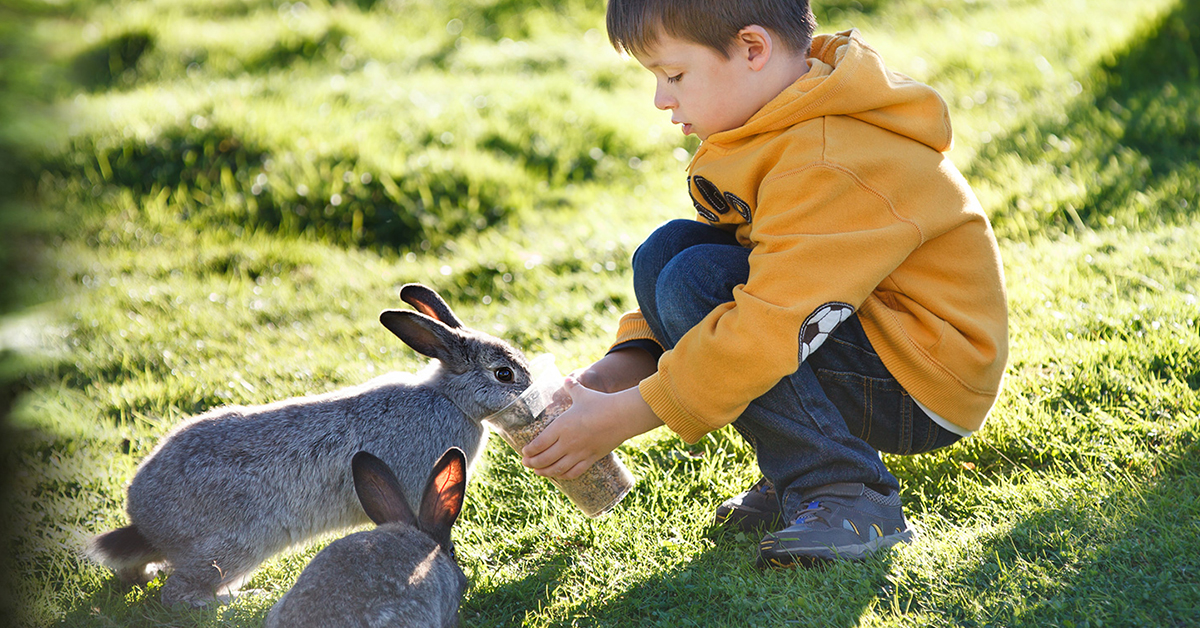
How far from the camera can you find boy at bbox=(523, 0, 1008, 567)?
269cm

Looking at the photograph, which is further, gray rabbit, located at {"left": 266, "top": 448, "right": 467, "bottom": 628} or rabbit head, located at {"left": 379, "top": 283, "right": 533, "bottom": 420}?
rabbit head, located at {"left": 379, "top": 283, "right": 533, "bottom": 420}

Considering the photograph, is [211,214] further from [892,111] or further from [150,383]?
[892,111]

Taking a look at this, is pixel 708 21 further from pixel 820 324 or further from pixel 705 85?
pixel 820 324

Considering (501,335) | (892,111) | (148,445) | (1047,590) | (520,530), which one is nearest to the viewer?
(1047,590)

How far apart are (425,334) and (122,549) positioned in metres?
1.15

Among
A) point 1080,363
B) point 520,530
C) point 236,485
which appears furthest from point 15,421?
point 1080,363

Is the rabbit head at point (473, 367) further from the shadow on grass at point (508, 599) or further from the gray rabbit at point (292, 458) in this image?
the shadow on grass at point (508, 599)

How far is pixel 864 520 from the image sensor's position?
2.88 metres

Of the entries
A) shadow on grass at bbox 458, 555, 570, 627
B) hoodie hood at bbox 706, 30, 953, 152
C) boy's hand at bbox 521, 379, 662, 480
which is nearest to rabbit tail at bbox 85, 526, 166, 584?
shadow on grass at bbox 458, 555, 570, 627

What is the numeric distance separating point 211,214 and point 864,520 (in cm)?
505

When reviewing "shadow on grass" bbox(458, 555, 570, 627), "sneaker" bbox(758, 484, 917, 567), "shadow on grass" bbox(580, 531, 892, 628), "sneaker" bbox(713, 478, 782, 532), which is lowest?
"sneaker" bbox(713, 478, 782, 532)

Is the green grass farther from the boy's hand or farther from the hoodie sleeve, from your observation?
the hoodie sleeve

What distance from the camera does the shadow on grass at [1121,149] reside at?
202 inches

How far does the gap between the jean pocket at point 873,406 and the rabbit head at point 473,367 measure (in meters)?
1.05
